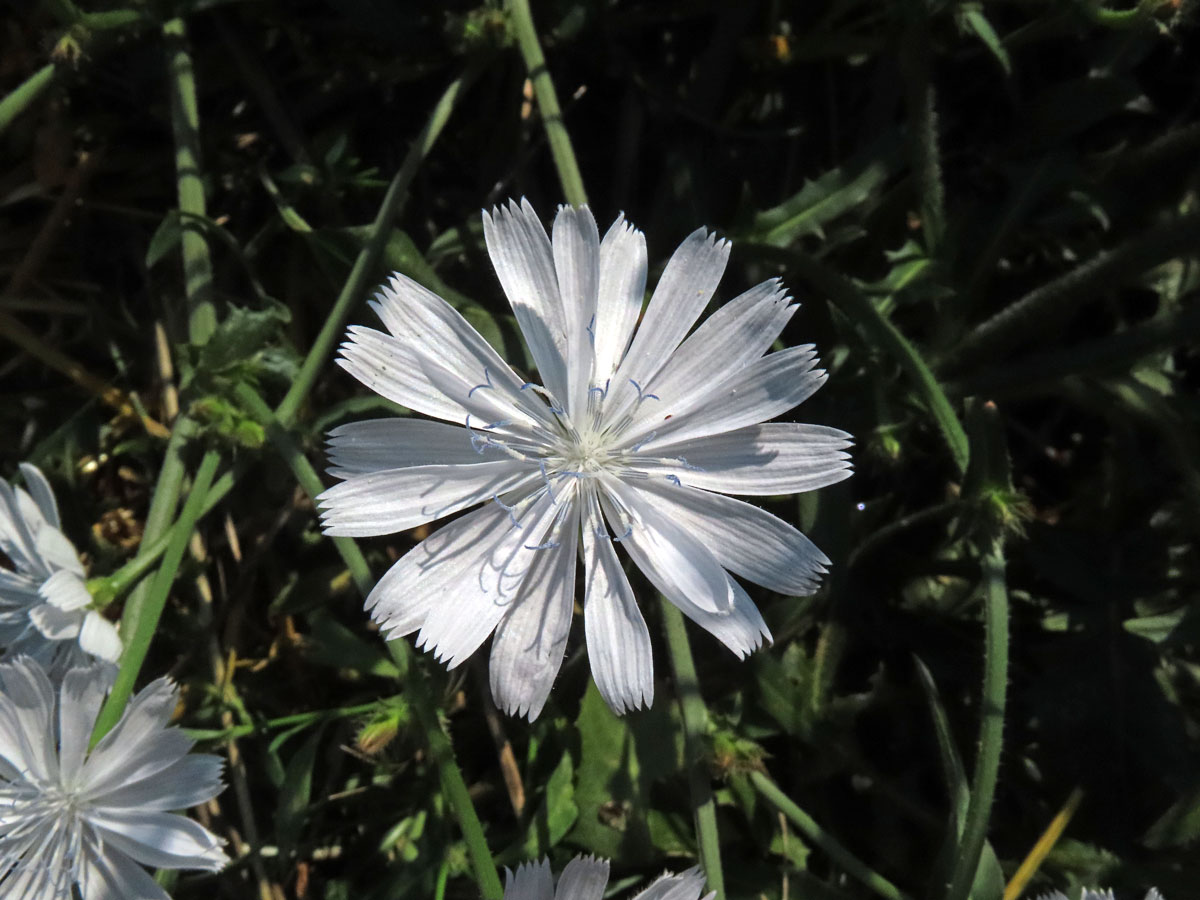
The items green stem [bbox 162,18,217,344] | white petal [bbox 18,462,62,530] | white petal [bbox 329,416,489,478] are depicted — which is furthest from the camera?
green stem [bbox 162,18,217,344]

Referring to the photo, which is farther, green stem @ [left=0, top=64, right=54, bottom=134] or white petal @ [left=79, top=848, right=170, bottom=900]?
green stem @ [left=0, top=64, right=54, bottom=134]

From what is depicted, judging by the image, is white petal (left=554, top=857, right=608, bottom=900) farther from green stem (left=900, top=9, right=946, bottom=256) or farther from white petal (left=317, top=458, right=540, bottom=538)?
green stem (left=900, top=9, right=946, bottom=256)

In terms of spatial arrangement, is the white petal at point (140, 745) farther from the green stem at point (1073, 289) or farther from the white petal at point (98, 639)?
the green stem at point (1073, 289)

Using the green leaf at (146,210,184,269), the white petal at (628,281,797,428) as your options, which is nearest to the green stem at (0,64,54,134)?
the green leaf at (146,210,184,269)

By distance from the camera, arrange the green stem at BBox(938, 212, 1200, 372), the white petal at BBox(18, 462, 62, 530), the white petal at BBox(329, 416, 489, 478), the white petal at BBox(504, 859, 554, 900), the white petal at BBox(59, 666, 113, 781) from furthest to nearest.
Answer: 1. the green stem at BBox(938, 212, 1200, 372)
2. the white petal at BBox(18, 462, 62, 530)
3. the white petal at BBox(59, 666, 113, 781)
4. the white petal at BBox(329, 416, 489, 478)
5. the white petal at BBox(504, 859, 554, 900)

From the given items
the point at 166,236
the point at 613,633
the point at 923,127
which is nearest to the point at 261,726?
the point at 613,633

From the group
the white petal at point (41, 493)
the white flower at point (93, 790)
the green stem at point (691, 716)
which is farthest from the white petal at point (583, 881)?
the white petal at point (41, 493)
